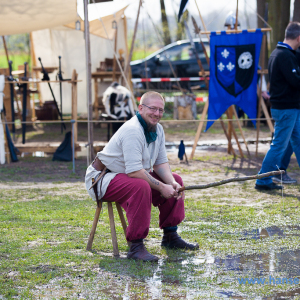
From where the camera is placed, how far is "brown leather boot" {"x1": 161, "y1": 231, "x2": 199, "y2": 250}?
3.71 metres

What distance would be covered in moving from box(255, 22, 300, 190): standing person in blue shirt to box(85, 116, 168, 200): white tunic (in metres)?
2.22

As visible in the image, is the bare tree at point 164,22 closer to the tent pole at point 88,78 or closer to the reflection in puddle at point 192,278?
the tent pole at point 88,78

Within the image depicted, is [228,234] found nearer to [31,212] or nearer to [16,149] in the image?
[31,212]

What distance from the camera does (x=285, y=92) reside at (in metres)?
5.42

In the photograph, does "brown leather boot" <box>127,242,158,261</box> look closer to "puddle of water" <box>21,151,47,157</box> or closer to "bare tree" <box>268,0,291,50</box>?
"puddle of water" <box>21,151,47,157</box>

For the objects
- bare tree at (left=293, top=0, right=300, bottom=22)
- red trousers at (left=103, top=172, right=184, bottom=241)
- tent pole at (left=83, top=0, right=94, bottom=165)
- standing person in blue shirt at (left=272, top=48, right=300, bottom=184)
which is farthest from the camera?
bare tree at (left=293, top=0, right=300, bottom=22)

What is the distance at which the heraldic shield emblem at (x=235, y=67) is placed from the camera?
7.14 m

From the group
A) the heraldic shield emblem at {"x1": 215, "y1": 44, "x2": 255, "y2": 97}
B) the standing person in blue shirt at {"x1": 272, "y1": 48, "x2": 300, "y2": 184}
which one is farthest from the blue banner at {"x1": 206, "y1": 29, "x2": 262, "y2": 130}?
the standing person in blue shirt at {"x1": 272, "y1": 48, "x2": 300, "y2": 184}

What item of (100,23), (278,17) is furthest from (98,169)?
(278,17)

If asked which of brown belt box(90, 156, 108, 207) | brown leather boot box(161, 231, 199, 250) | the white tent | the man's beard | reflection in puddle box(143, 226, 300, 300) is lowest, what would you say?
reflection in puddle box(143, 226, 300, 300)

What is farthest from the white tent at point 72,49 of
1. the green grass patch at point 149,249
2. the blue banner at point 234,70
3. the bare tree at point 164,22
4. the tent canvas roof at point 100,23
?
the green grass patch at point 149,249

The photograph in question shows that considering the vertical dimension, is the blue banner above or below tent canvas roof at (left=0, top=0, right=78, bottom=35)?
below

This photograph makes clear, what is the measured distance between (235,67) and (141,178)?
422 cm

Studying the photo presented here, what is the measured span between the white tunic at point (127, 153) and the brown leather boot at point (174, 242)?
56cm
